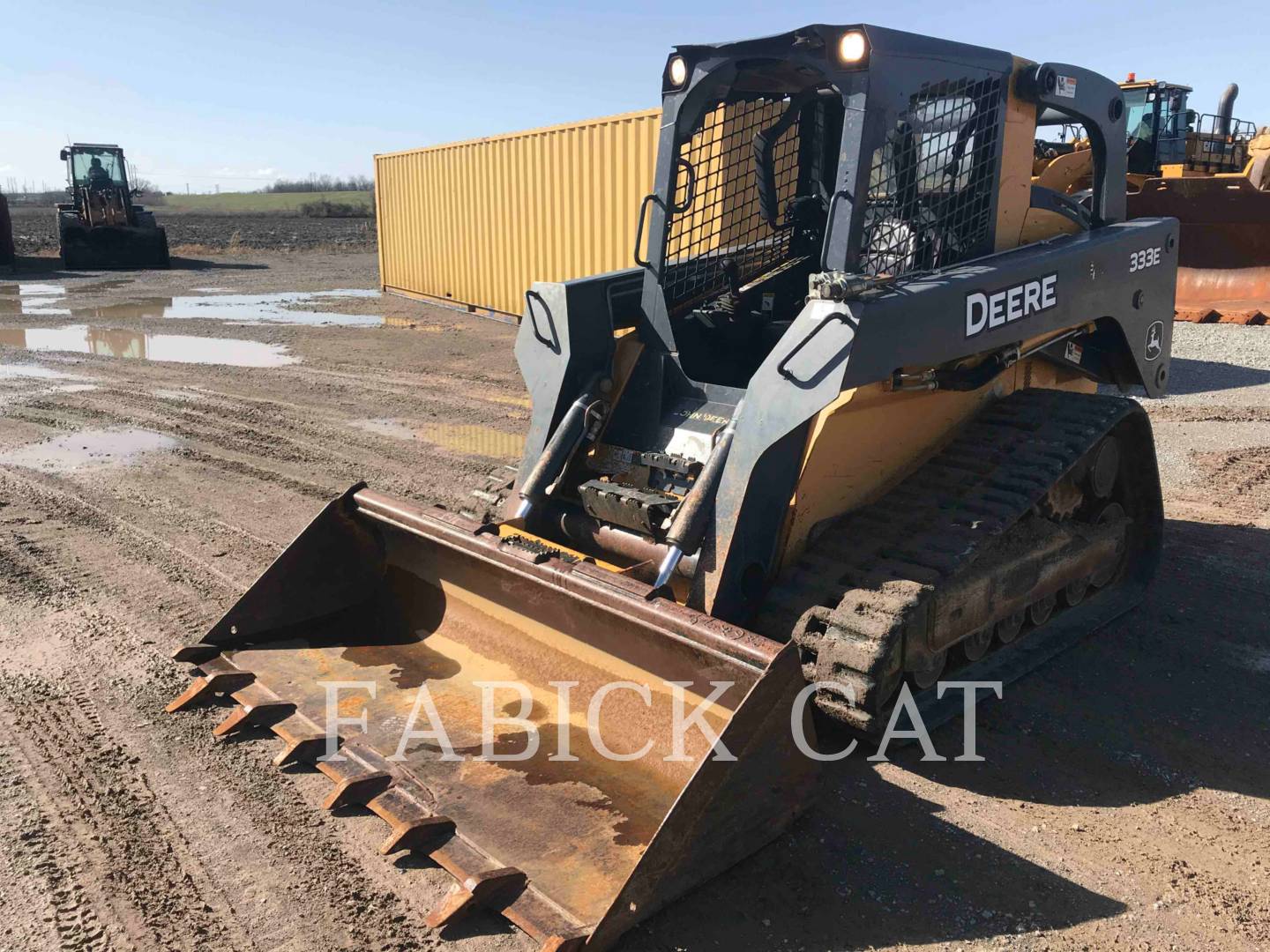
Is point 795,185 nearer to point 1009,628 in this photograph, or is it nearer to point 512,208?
point 1009,628

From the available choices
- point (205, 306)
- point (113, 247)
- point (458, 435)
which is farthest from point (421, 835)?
point (113, 247)

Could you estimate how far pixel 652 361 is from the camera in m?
4.57

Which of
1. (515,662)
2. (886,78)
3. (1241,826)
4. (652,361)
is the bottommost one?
(1241,826)

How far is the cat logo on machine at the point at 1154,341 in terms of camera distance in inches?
200

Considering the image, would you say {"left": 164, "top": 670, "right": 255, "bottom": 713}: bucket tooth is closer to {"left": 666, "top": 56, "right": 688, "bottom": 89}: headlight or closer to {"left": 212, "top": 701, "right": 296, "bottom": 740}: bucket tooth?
{"left": 212, "top": 701, "right": 296, "bottom": 740}: bucket tooth

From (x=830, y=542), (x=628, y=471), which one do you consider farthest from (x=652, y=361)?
(x=830, y=542)

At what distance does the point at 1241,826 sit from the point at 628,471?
7.96 feet

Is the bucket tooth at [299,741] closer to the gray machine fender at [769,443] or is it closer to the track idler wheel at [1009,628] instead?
the gray machine fender at [769,443]

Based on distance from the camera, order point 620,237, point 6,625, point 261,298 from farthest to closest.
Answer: point 261,298, point 620,237, point 6,625

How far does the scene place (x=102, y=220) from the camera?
2816 cm

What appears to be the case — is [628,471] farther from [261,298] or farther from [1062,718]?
[261,298]

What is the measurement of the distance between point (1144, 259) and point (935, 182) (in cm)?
135

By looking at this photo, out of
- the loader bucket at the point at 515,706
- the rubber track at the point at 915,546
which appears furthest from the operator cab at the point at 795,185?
the loader bucket at the point at 515,706

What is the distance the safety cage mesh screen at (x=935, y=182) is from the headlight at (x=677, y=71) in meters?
1.01
